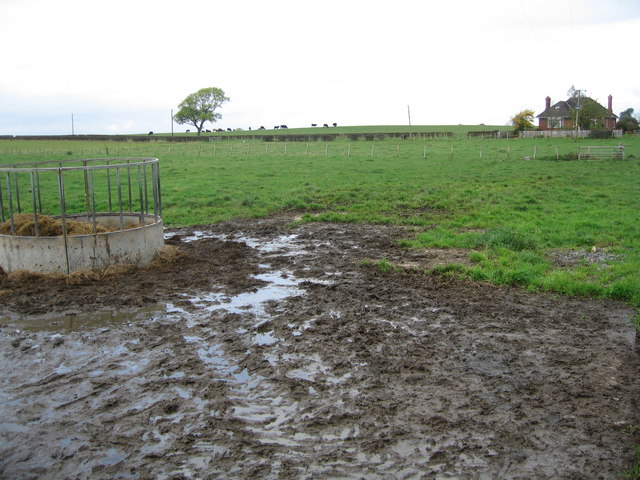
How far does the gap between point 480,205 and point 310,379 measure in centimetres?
1282

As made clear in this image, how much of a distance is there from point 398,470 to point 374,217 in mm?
11714

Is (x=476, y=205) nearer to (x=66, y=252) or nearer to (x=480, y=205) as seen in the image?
(x=480, y=205)

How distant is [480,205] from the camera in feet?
57.2

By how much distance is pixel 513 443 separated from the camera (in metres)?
4.68

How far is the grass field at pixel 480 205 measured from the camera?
9914 mm

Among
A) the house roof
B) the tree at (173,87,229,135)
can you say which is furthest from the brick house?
the tree at (173,87,229,135)

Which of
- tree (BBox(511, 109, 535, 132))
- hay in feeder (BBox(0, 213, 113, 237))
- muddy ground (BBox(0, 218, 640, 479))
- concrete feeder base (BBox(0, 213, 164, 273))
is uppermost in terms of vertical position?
tree (BBox(511, 109, 535, 132))

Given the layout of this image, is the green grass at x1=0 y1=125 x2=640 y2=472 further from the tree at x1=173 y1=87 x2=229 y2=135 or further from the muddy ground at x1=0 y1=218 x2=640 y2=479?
the tree at x1=173 y1=87 x2=229 y2=135

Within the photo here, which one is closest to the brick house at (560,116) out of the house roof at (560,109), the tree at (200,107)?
the house roof at (560,109)

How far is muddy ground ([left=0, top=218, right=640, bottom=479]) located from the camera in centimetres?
449

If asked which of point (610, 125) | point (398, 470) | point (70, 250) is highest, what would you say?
point (610, 125)

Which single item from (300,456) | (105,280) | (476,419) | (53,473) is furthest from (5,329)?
(476,419)

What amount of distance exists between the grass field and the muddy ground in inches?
53.0

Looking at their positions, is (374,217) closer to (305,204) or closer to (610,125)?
(305,204)
